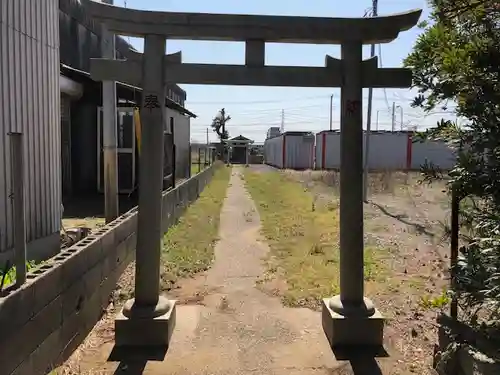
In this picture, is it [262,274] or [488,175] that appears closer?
[488,175]

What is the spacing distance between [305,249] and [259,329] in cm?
413

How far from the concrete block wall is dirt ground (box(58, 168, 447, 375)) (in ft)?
0.76

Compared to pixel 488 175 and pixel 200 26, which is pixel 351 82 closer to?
pixel 200 26

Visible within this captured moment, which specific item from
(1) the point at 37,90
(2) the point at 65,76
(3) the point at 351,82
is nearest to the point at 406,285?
(3) the point at 351,82

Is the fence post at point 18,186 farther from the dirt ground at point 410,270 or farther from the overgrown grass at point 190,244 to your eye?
the overgrown grass at point 190,244

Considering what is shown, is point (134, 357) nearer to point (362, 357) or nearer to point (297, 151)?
point (362, 357)

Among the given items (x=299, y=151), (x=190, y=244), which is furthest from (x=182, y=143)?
(x=299, y=151)

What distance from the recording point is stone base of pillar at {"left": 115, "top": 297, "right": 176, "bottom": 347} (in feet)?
15.5

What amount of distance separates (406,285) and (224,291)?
2.49 metres

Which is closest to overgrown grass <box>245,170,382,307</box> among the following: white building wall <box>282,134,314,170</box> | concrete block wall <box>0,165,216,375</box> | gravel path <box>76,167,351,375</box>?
gravel path <box>76,167,351,375</box>

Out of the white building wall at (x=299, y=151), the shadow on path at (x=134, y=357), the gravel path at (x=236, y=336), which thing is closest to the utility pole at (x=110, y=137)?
the gravel path at (x=236, y=336)

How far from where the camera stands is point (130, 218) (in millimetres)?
7660

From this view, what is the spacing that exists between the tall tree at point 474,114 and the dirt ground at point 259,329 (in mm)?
1799

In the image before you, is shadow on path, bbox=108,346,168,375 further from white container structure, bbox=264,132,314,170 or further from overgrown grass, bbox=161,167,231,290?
white container structure, bbox=264,132,314,170
